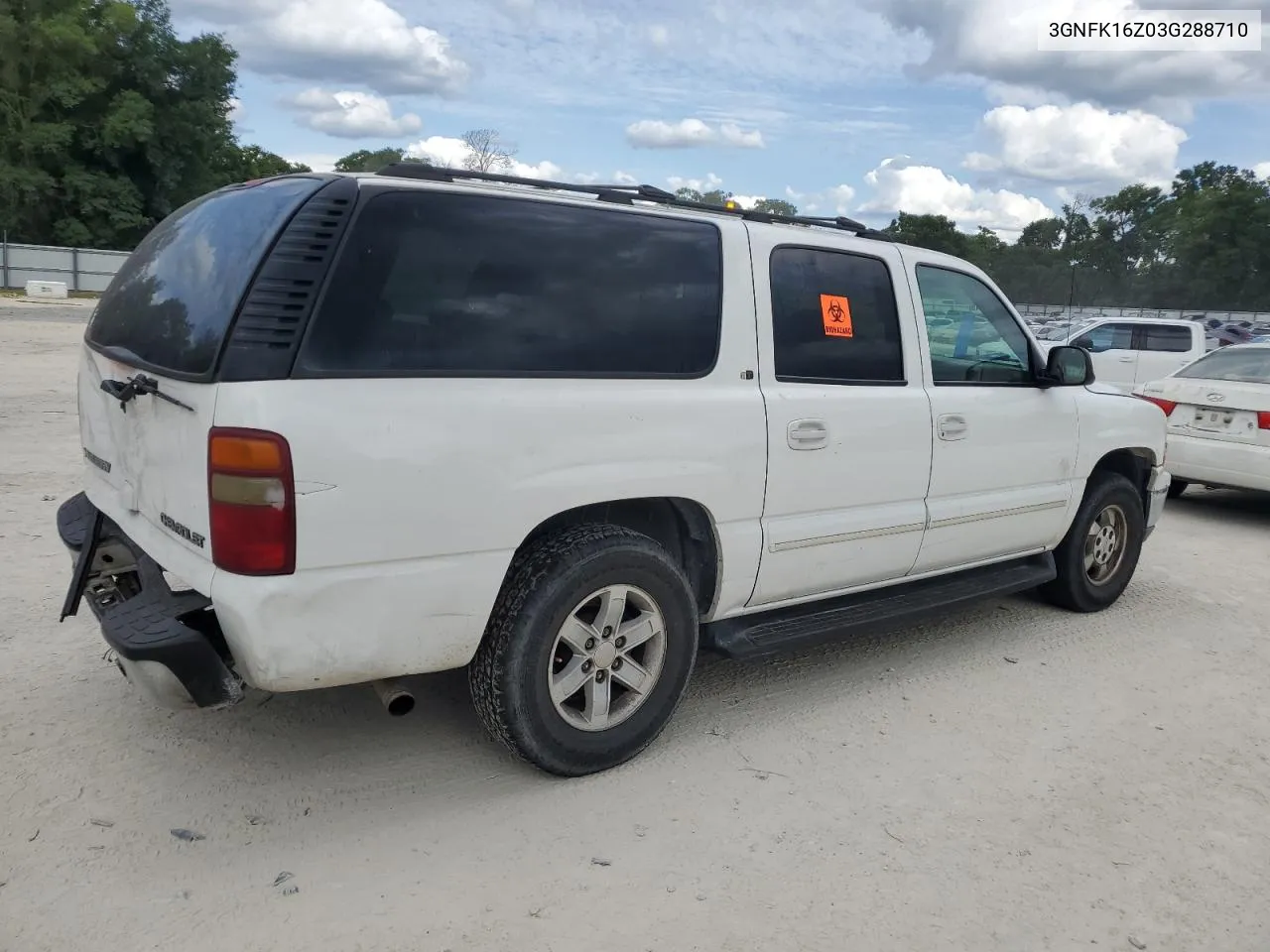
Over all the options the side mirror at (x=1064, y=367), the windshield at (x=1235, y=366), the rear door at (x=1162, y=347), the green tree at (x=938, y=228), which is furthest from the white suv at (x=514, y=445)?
the green tree at (x=938, y=228)

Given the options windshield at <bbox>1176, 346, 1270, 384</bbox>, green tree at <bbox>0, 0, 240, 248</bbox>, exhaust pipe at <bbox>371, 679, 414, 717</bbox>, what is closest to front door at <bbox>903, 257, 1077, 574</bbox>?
exhaust pipe at <bbox>371, 679, 414, 717</bbox>

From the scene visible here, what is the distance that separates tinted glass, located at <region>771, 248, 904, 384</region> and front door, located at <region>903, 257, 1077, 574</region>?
25 centimetres

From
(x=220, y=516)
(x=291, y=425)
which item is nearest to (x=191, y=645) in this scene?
(x=220, y=516)

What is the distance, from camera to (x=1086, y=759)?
12.4 feet

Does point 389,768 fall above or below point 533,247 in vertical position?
below

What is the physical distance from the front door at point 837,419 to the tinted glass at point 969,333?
18cm

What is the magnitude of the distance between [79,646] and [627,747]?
245 cm

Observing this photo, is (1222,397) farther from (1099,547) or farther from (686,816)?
(686,816)

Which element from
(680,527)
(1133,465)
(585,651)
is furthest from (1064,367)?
(585,651)

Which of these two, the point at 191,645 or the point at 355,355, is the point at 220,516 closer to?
the point at 191,645

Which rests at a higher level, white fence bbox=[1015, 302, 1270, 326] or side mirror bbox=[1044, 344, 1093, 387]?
white fence bbox=[1015, 302, 1270, 326]

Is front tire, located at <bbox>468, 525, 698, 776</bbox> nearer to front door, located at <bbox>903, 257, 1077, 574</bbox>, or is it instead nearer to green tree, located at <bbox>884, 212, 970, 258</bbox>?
front door, located at <bbox>903, 257, 1077, 574</bbox>

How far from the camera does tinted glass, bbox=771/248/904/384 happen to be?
153 inches

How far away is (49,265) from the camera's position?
37.0 m
